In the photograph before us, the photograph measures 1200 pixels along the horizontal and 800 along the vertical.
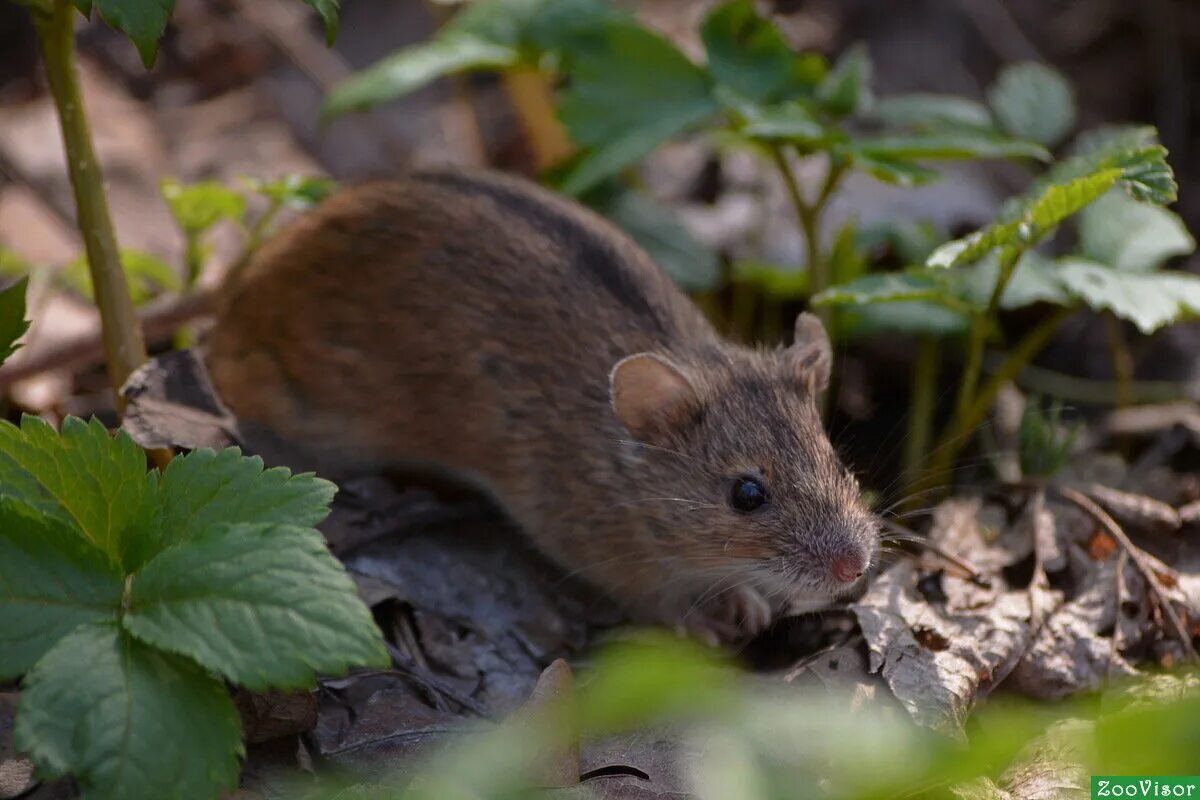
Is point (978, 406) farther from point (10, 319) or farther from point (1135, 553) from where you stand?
point (10, 319)

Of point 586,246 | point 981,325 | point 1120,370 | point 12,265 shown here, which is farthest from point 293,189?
point 1120,370

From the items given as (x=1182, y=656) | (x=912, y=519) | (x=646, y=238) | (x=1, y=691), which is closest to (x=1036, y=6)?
(x=646, y=238)

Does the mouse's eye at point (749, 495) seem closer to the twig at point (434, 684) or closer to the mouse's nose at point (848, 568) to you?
the mouse's nose at point (848, 568)

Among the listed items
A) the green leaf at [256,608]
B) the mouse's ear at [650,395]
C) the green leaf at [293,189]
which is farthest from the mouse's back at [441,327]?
the green leaf at [256,608]

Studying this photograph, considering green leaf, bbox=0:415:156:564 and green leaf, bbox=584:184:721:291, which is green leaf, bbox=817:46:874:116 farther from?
green leaf, bbox=0:415:156:564

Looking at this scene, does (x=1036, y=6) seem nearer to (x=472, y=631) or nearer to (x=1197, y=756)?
(x=472, y=631)
